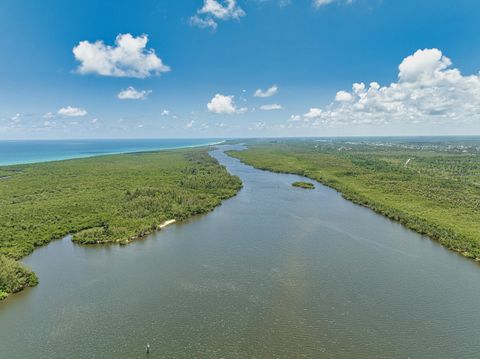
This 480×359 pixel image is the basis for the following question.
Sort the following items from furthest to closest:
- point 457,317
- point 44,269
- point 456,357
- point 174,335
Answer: point 44,269 → point 457,317 → point 174,335 → point 456,357

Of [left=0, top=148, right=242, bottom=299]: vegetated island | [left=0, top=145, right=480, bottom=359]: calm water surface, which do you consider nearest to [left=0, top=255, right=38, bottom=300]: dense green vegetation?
[left=0, top=148, right=242, bottom=299]: vegetated island

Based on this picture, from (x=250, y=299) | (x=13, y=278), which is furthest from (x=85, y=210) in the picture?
(x=250, y=299)

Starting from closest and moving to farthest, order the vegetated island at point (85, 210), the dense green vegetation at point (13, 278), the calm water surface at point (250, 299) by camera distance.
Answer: the calm water surface at point (250, 299)
the dense green vegetation at point (13, 278)
the vegetated island at point (85, 210)

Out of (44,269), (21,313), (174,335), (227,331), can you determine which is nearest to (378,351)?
(227,331)

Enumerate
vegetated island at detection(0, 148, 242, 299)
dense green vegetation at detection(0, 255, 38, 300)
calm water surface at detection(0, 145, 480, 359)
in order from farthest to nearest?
vegetated island at detection(0, 148, 242, 299) < dense green vegetation at detection(0, 255, 38, 300) < calm water surface at detection(0, 145, 480, 359)

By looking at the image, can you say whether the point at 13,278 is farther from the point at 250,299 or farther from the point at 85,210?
the point at 85,210

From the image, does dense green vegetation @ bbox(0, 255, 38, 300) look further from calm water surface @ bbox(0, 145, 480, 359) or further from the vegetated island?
calm water surface @ bbox(0, 145, 480, 359)

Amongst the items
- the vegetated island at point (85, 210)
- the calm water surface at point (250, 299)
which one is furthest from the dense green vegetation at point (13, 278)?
the calm water surface at point (250, 299)

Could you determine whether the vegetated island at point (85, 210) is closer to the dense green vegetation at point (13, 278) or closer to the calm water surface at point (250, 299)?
the dense green vegetation at point (13, 278)

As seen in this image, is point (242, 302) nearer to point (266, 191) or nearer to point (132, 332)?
point (132, 332)
